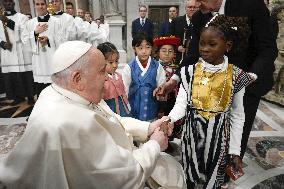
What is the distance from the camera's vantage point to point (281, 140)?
412 cm

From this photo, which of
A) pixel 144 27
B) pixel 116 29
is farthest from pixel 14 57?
pixel 116 29

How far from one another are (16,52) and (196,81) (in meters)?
5.31

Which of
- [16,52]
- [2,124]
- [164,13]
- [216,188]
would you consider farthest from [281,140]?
[164,13]

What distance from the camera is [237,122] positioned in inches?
84.1

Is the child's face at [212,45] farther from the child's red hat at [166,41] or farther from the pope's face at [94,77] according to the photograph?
the child's red hat at [166,41]

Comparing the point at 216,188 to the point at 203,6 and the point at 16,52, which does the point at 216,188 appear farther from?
→ the point at 16,52

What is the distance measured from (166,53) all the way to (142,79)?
2.36 ft

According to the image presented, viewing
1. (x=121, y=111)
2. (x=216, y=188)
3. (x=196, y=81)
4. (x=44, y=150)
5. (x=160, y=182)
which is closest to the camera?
(x=44, y=150)

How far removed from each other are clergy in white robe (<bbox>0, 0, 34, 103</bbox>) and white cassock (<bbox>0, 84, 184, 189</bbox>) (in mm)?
5126

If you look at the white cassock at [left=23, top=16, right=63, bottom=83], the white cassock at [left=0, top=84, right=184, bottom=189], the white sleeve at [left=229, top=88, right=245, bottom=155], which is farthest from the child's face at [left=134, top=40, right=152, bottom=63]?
the white cassock at [left=23, top=16, right=63, bottom=83]

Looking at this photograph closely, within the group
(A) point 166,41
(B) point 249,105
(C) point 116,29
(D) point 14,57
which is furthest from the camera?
(C) point 116,29

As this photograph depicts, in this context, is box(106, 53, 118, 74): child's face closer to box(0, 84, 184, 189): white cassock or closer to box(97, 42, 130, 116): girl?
box(97, 42, 130, 116): girl

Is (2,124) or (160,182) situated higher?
(160,182)

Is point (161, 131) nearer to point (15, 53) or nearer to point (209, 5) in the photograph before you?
point (209, 5)
